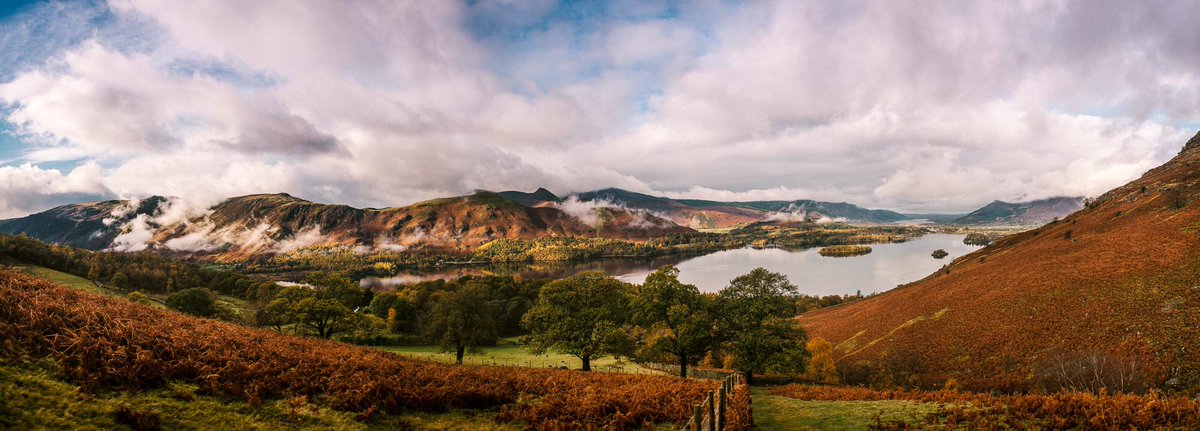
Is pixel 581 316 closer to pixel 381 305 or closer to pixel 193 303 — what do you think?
pixel 193 303

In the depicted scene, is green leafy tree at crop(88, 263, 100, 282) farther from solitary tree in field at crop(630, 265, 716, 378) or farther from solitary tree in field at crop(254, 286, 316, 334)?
solitary tree in field at crop(630, 265, 716, 378)

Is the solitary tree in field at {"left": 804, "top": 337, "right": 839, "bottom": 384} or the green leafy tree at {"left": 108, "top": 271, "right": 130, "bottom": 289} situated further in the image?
the green leafy tree at {"left": 108, "top": 271, "right": 130, "bottom": 289}

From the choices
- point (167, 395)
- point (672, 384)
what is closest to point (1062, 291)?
point (672, 384)

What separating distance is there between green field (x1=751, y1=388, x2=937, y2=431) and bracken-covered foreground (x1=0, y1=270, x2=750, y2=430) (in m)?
2.89

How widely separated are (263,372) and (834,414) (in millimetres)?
18636

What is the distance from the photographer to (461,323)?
150 ft

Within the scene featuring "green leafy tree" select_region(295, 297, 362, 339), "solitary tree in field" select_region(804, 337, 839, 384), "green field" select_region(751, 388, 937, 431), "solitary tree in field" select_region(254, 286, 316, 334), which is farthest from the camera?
"solitary tree in field" select_region(804, 337, 839, 384)

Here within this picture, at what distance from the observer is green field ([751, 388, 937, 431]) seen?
14781mm

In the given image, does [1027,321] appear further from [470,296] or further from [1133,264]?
[470,296]

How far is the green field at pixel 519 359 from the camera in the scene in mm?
41791

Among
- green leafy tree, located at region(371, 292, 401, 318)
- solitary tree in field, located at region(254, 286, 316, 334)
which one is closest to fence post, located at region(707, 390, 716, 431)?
solitary tree in field, located at region(254, 286, 316, 334)

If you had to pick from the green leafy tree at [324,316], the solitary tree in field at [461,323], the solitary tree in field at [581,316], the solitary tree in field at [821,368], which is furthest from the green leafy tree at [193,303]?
the solitary tree in field at [821,368]

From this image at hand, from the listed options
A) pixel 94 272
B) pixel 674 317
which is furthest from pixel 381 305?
pixel 94 272

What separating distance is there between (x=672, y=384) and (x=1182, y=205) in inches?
3462
